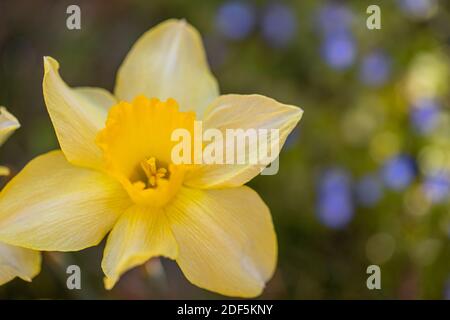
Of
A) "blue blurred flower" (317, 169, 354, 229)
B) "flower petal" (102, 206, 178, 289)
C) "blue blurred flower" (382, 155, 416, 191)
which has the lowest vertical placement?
"blue blurred flower" (317, 169, 354, 229)

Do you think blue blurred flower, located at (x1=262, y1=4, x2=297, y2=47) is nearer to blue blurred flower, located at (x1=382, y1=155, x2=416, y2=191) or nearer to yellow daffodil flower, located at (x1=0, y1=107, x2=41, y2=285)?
blue blurred flower, located at (x1=382, y1=155, x2=416, y2=191)

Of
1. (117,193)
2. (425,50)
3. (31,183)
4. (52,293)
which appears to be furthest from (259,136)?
(425,50)

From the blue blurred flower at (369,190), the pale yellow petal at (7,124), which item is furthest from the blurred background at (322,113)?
the pale yellow petal at (7,124)

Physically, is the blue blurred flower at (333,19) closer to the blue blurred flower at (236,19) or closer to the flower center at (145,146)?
the blue blurred flower at (236,19)

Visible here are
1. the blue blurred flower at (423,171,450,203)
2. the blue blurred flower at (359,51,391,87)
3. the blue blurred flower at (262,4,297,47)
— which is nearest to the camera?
the blue blurred flower at (423,171,450,203)

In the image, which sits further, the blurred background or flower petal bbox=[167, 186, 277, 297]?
the blurred background

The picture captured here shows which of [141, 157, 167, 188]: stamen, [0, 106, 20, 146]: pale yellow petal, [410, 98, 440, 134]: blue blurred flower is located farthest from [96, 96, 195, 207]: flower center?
[410, 98, 440, 134]: blue blurred flower

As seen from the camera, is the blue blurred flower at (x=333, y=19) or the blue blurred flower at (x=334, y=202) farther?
the blue blurred flower at (x=333, y=19)

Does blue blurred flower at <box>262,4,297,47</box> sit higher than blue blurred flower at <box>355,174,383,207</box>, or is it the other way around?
blue blurred flower at <box>262,4,297,47</box>
